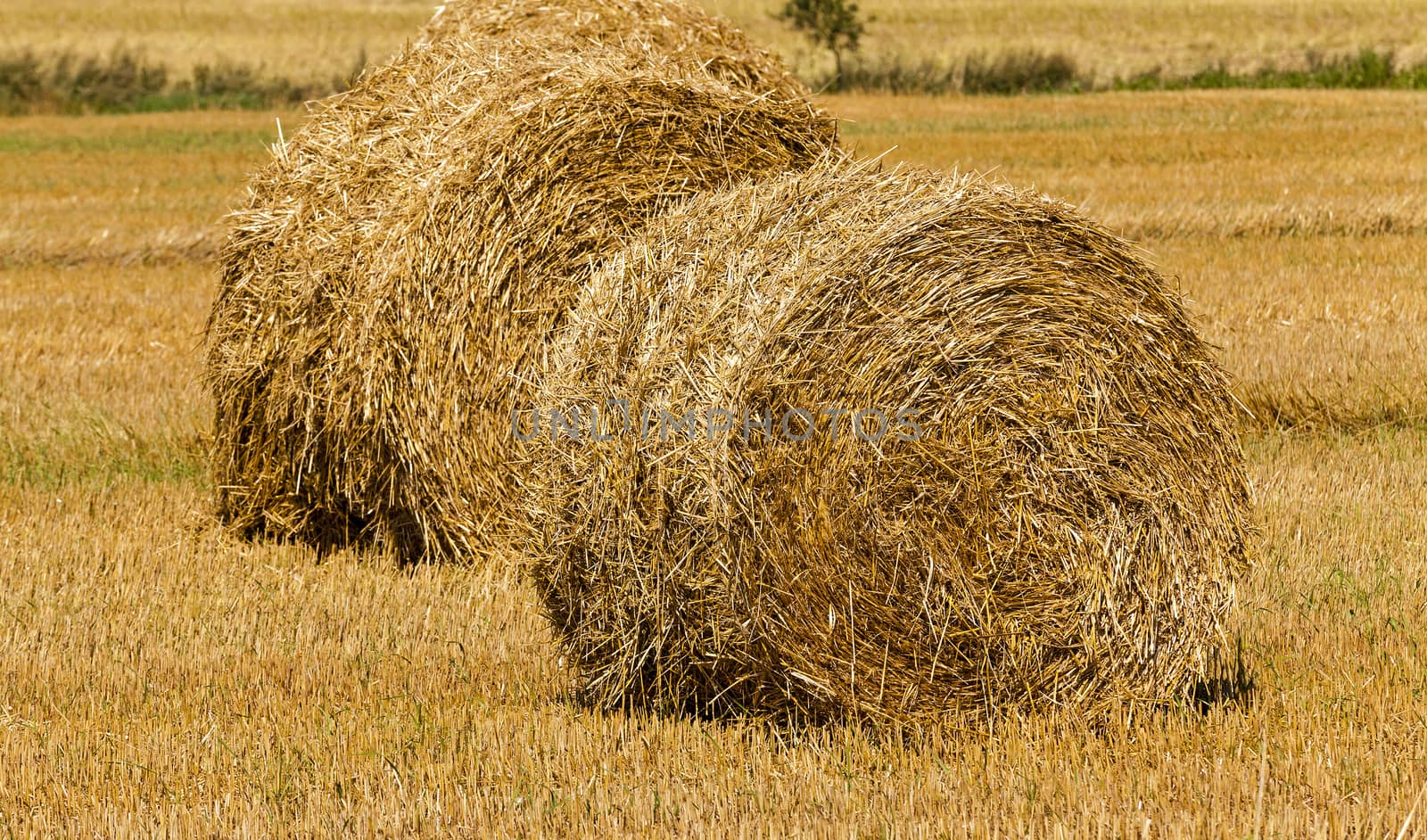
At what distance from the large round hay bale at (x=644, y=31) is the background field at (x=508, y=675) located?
7.93 ft

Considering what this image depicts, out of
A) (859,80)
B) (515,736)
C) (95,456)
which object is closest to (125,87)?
(859,80)

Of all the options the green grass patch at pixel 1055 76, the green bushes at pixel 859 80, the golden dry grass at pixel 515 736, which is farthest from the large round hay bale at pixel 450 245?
the green grass patch at pixel 1055 76

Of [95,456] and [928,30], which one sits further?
[928,30]

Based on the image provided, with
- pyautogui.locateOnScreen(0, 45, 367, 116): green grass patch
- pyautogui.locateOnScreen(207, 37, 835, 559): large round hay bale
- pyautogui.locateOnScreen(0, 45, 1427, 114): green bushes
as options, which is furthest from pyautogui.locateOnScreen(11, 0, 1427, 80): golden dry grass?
pyautogui.locateOnScreen(207, 37, 835, 559): large round hay bale

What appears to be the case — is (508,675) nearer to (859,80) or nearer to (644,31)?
(644,31)

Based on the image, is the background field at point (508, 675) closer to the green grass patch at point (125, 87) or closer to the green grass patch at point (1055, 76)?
the green grass patch at point (1055, 76)

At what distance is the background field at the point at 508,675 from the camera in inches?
160

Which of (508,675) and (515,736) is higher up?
(515,736)

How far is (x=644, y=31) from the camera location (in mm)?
7355

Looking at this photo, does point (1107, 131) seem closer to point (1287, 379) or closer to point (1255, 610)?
point (1287, 379)

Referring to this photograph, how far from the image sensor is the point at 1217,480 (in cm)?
479

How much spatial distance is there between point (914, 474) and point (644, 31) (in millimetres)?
3541

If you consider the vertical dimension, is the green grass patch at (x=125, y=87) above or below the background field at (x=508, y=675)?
below

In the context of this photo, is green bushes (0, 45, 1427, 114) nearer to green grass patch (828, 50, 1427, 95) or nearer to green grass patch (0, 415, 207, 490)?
green grass patch (828, 50, 1427, 95)
